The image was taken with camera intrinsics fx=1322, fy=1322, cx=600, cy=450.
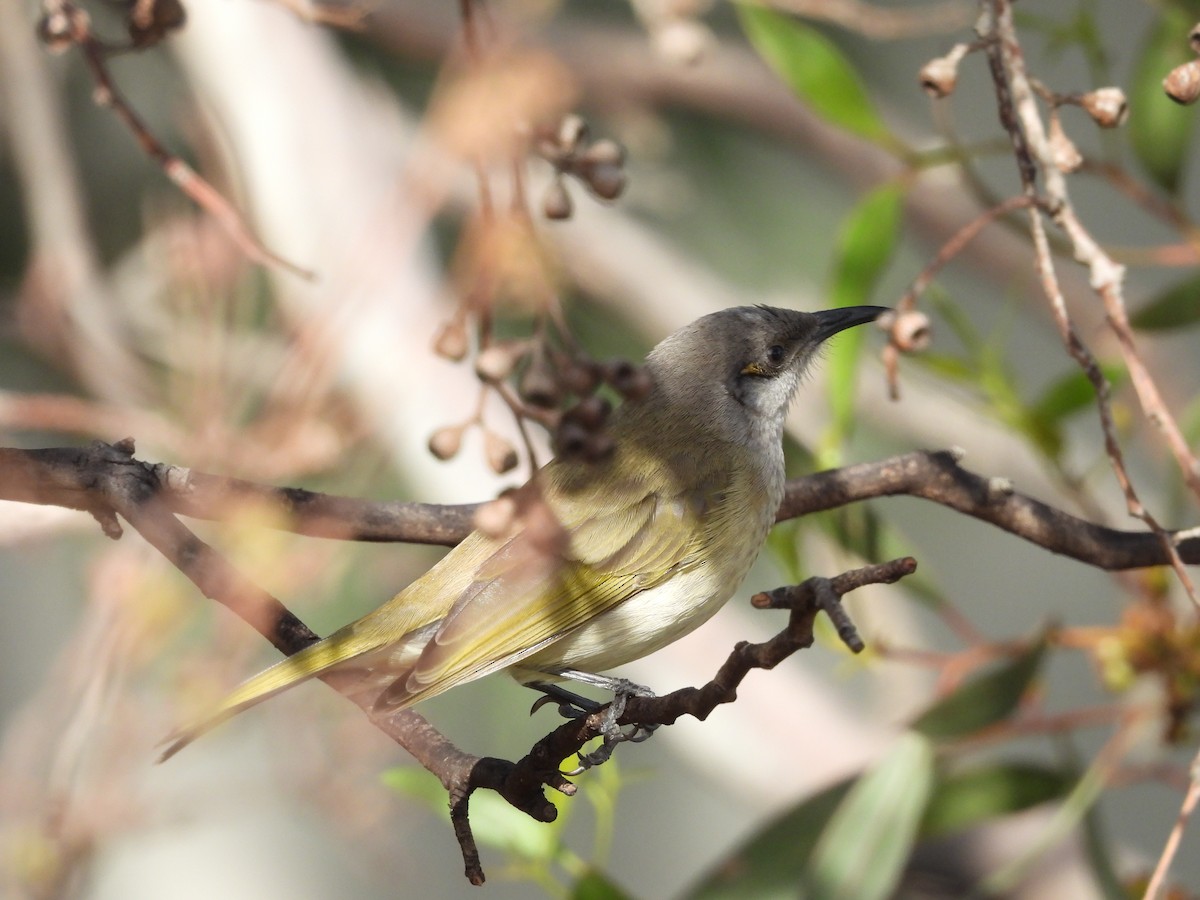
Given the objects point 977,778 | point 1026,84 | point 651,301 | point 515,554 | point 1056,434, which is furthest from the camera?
point 651,301

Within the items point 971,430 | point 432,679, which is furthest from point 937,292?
Answer: point 971,430

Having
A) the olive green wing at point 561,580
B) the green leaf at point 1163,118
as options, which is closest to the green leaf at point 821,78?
the green leaf at point 1163,118

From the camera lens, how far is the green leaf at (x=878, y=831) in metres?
2.20

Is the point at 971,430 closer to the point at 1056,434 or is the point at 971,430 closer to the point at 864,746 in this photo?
the point at 864,746

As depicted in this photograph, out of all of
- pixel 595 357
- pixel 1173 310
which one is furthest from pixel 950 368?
pixel 595 357

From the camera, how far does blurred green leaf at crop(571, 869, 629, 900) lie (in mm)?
2152

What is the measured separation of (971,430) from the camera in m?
4.32

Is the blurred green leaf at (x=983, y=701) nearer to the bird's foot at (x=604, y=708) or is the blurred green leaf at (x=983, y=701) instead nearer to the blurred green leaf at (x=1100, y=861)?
the blurred green leaf at (x=1100, y=861)

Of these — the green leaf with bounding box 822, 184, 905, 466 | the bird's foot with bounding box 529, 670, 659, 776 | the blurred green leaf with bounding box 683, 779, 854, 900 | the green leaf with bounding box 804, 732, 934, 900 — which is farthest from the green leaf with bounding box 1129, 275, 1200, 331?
the bird's foot with bounding box 529, 670, 659, 776

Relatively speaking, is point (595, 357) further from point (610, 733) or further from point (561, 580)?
point (610, 733)

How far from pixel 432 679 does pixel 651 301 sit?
121 inches

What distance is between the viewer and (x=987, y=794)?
101 inches

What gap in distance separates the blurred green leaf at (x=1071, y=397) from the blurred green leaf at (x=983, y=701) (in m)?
0.41

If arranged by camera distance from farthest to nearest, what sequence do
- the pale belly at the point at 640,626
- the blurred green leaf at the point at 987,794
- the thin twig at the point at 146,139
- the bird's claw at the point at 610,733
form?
the blurred green leaf at the point at 987,794 → the pale belly at the point at 640,626 → the thin twig at the point at 146,139 → the bird's claw at the point at 610,733
